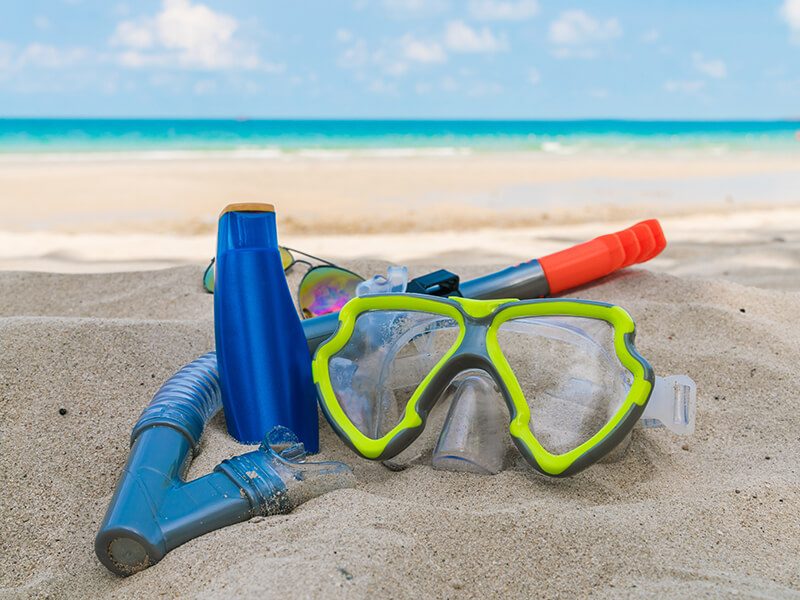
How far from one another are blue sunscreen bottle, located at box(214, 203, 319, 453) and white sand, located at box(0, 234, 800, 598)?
0.12 m

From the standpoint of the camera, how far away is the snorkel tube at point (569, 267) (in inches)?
107

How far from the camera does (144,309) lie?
3248 mm

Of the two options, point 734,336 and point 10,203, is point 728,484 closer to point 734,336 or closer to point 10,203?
point 734,336

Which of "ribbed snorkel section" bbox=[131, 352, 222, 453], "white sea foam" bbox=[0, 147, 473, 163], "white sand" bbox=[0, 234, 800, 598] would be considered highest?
"white sea foam" bbox=[0, 147, 473, 163]

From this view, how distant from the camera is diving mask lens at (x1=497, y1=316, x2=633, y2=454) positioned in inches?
66.7

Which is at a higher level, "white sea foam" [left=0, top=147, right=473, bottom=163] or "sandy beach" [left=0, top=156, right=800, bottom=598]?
"white sea foam" [left=0, top=147, right=473, bottom=163]

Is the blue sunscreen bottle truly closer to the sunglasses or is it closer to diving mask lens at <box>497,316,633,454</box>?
diving mask lens at <box>497,316,633,454</box>

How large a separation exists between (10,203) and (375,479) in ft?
27.0

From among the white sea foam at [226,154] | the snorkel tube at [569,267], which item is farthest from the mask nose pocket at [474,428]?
the white sea foam at [226,154]

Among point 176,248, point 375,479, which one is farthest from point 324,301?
point 176,248

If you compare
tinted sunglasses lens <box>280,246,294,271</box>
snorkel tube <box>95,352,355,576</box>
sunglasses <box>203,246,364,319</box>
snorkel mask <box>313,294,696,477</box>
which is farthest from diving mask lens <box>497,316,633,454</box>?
tinted sunglasses lens <box>280,246,294,271</box>

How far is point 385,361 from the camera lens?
6.34 ft

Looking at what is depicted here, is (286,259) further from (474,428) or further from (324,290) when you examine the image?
(474,428)

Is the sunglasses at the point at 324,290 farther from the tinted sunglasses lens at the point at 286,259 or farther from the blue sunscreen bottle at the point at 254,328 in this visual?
the blue sunscreen bottle at the point at 254,328
